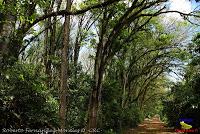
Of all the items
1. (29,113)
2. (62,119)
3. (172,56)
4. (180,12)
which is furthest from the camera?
(172,56)

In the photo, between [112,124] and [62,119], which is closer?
[62,119]

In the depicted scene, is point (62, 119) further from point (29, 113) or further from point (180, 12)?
point (180, 12)

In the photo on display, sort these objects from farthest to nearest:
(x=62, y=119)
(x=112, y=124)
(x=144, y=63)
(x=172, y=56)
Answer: (x=144, y=63) < (x=172, y=56) < (x=112, y=124) < (x=62, y=119)

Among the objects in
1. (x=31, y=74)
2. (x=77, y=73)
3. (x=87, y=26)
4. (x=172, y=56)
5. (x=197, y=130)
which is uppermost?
(x=87, y=26)

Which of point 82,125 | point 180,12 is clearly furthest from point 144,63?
point 180,12

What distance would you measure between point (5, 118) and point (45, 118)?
1722 millimetres

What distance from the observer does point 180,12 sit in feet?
40.9

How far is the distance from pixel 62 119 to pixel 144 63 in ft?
75.8

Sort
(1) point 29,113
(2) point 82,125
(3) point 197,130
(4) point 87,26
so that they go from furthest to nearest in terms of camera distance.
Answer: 1. (4) point 87,26
2. (3) point 197,130
3. (2) point 82,125
4. (1) point 29,113

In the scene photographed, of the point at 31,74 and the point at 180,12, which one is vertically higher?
the point at 180,12

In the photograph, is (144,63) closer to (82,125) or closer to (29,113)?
(82,125)

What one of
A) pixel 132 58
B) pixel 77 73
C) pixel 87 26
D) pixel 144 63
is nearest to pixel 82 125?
pixel 77 73

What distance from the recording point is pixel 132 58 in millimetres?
28281

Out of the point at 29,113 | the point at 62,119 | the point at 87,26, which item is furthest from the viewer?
the point at 87,26
